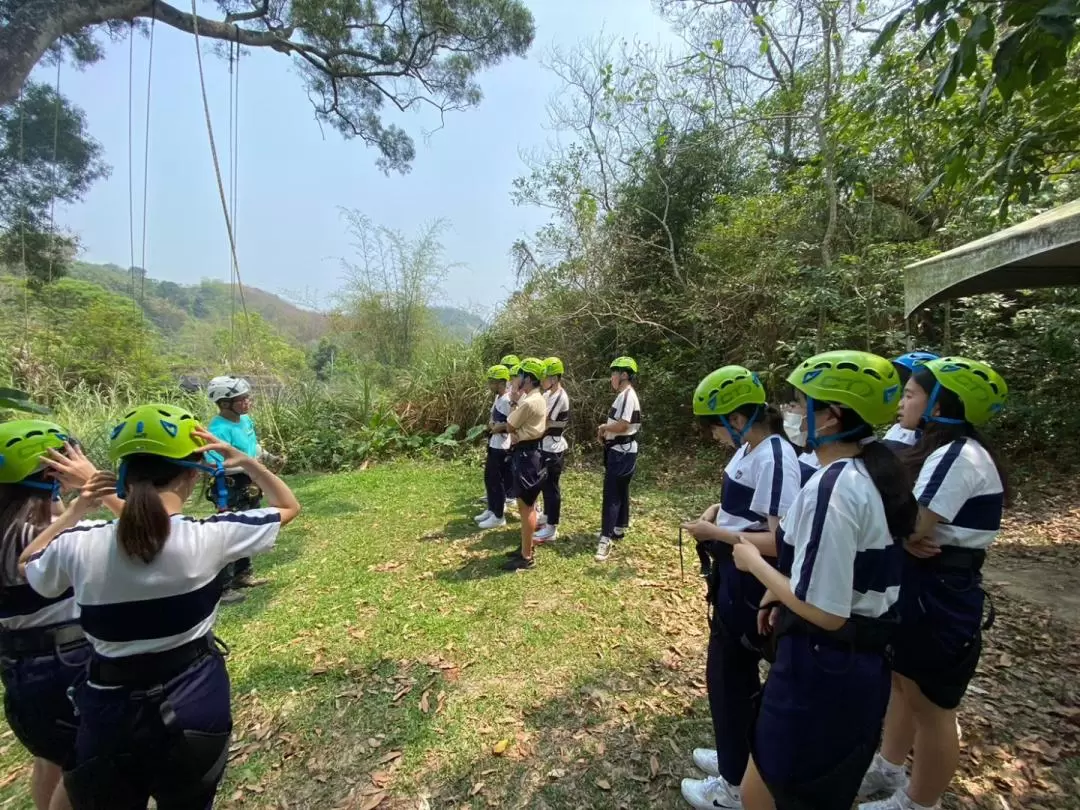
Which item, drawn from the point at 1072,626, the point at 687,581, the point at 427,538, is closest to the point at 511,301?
the point at 427,538

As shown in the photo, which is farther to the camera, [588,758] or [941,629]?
[588,758]

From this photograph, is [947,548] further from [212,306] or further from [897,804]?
[212,306]

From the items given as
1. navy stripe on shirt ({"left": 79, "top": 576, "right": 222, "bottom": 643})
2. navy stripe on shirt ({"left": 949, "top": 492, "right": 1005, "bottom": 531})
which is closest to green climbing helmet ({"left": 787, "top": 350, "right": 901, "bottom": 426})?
navy stripe on shirt ({"left": 949, "top": 492, "right": 1005, "bottom": 531})

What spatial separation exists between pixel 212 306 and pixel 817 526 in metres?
25.8

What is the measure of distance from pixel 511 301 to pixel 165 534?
443 inches

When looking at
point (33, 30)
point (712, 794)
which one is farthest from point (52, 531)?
point (33, 30)

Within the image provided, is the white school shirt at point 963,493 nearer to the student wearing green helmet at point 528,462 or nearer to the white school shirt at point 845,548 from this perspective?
the white school shirt at point 845,548

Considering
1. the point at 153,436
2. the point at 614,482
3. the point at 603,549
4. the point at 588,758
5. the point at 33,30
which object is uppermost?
the point at 33,30

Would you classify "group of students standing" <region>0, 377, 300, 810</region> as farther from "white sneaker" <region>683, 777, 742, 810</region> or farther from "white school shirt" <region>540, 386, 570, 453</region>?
"white school shirt" <region>540, 386, 570, 453</region>

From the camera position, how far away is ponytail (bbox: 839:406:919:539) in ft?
5.25

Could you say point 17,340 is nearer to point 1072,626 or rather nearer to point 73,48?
point 73,48

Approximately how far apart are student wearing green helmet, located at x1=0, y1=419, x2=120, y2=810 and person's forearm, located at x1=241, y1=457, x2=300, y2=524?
0.50 m

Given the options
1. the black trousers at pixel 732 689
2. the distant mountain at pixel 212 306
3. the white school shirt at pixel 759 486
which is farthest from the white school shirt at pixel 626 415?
the distant mountain at pixel 212 306

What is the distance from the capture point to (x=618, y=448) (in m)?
5.65
